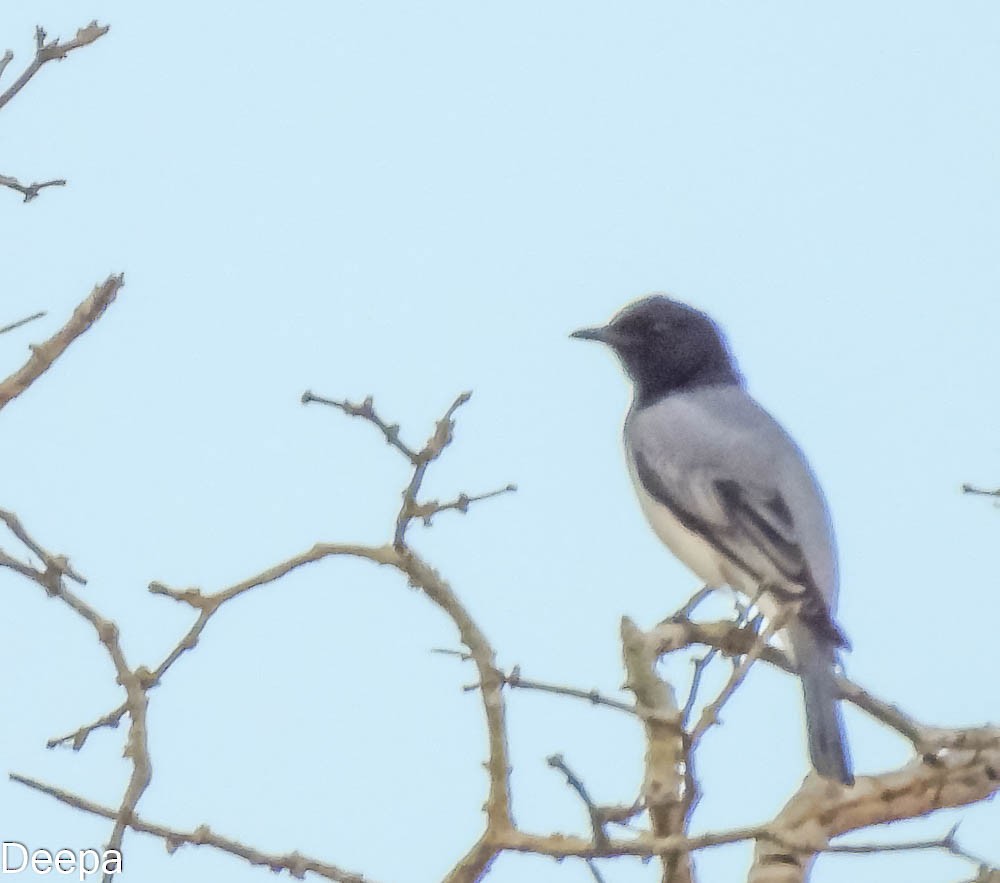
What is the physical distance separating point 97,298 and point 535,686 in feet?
4.91

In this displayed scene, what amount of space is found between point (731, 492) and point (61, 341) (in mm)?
3320

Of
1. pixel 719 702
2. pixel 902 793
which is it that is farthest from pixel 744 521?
pixel 719 702

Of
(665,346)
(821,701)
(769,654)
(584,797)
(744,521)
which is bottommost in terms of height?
(584,797)

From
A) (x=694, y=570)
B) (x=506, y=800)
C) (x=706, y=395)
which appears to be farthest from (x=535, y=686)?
(x=706, y=395)

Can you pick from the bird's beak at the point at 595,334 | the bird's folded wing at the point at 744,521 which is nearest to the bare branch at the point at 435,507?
the bird's folded wing at the point at 744,521

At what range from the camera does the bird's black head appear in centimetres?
808

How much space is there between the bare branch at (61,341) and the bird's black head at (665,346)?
4.12m

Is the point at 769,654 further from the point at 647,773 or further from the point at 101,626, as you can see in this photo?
the point at 101,626

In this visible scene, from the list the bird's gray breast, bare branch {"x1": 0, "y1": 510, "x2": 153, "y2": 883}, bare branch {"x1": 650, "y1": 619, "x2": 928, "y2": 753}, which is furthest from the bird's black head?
bare branch {"x1": 0, "y1": 510, "x2": 153, "y2": 883}

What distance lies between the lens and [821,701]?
5.59 metres

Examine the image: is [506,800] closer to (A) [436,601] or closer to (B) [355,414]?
(A) [436,601]

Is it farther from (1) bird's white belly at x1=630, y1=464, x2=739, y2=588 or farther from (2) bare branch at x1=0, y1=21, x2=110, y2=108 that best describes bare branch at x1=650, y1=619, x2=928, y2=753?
(2) bare branch at x1=0, y1=21, x2=110, y2=108

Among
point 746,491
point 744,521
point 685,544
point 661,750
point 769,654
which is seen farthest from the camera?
point 685,544

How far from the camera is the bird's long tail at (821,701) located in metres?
4.97
